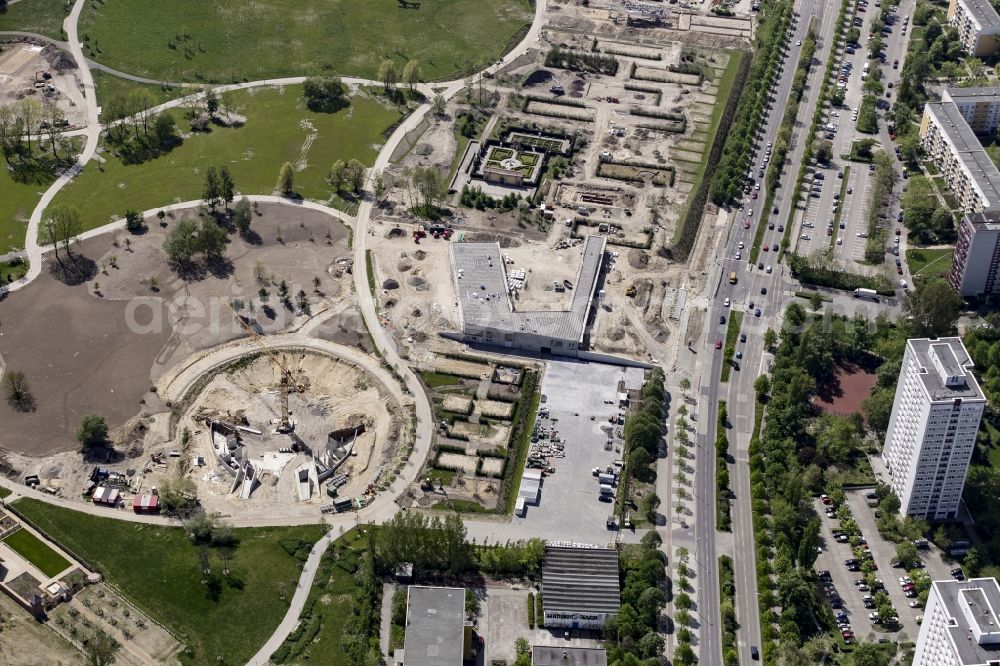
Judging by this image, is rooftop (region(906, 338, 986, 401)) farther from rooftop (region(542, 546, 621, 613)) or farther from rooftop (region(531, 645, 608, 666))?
rooftop (region(531, 645, 608, 666))

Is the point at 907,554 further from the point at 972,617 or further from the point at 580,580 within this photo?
the point at 580,580

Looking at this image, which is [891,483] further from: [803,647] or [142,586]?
[142,586]

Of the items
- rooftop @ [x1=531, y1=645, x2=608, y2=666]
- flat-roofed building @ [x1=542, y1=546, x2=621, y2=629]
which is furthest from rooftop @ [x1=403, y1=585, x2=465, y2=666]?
flat-roofed building @ [x1=542, y1=546, x2=621, y2=629]

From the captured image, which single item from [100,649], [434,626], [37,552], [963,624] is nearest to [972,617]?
[963,624]

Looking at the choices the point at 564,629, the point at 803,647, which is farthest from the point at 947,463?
the point at 564,629

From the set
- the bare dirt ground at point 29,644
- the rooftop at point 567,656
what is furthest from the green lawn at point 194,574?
the rooftop at point 567,656

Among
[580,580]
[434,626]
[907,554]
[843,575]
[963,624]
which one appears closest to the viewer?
[963,624]
